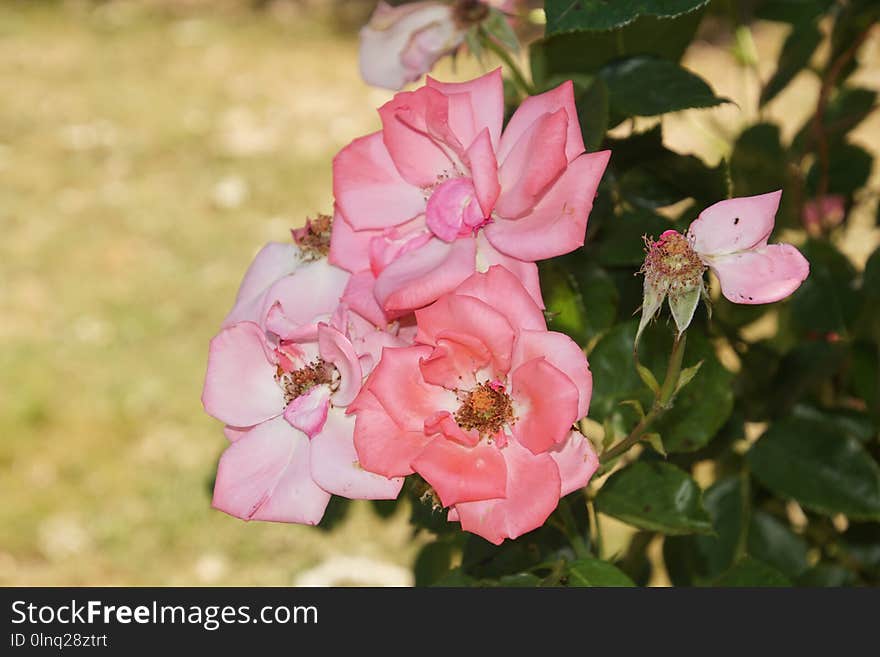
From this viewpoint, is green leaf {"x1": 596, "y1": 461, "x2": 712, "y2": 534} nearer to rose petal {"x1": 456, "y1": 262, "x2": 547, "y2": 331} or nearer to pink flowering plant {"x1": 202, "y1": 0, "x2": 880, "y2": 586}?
pink flowering plant {"x1": 202, "y1": 0, "x2": 880, "y2": 586}

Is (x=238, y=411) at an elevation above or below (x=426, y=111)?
below

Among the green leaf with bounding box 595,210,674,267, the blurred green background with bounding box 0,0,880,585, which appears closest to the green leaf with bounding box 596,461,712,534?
the green leaf with bounding box 595,210,674,267

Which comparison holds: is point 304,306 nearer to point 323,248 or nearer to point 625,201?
point 323,248

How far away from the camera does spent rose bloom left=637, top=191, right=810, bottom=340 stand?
47 centimetres

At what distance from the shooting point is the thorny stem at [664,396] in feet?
1.67

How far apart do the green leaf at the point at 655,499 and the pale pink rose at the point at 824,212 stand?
1.44 feet

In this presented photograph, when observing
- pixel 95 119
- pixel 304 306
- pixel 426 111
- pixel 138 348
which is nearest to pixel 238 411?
pixel 304 306

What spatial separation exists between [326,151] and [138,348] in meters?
0.92

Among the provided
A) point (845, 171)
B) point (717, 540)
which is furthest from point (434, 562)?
point (845, 171)

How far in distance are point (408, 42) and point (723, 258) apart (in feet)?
1.00

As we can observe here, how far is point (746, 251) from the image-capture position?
1.56ft

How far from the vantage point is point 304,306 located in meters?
0.54

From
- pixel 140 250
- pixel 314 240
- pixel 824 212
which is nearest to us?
pixel 314 240

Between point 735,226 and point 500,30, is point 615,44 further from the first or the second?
point 735,226
